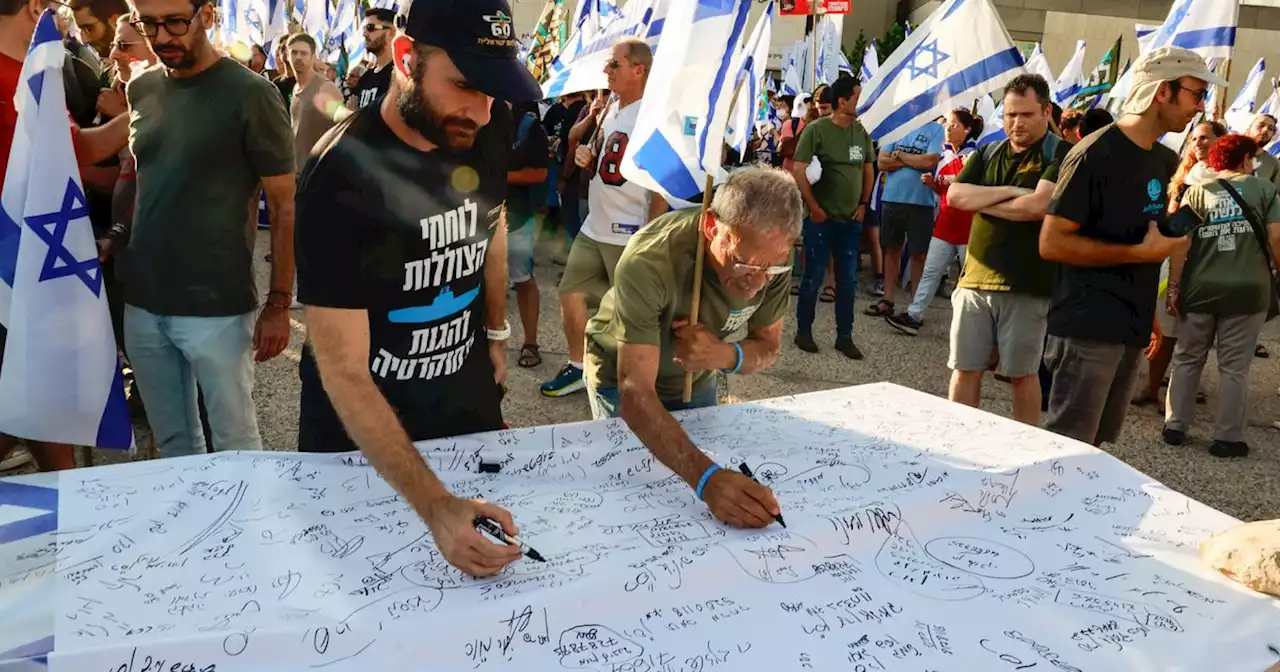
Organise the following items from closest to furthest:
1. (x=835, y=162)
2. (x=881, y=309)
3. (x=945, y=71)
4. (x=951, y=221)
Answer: (x=945, y=71)
(x=835, y=162)
(x=951, y=221)
(x=881, y=309)

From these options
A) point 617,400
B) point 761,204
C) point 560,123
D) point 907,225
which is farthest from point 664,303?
point 560,123

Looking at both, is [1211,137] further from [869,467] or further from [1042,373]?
[869,467]

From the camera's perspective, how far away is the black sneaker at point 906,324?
7.23 metres

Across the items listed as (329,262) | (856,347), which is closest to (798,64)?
(856,347)

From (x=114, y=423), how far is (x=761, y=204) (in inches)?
70.6

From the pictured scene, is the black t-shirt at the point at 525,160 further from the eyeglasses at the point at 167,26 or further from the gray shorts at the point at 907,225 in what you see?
the gray shorts at the point at 907,225

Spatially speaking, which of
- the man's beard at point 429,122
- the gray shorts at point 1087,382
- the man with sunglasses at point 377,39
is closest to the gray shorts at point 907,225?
the gray shorts at point 1087,382

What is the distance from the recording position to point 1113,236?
358 centimetres

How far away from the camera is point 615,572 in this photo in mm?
1692

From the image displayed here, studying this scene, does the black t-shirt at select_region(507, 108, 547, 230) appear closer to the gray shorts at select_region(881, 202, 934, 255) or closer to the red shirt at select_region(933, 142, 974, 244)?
the red shirt at select_region(933, 142, 974, 244)

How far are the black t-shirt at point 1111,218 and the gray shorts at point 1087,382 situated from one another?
6 centimetres

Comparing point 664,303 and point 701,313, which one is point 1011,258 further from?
point 664,303

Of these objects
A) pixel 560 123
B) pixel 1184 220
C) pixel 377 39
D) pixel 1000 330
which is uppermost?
pixel 377 39

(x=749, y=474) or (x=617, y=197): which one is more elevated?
(x=617, y=197)
